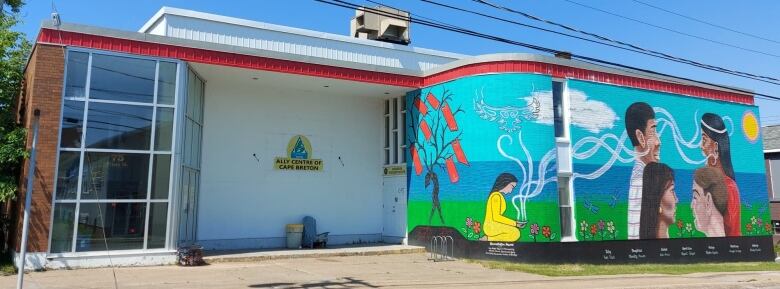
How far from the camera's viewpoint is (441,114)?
18.5 m

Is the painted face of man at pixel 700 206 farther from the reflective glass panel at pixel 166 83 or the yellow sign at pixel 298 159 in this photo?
the reflective glass panel at pixel 166 83

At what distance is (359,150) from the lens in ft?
68.8

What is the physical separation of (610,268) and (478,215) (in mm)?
3915

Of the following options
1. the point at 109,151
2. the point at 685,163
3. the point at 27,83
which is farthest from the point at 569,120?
the point at 27,83

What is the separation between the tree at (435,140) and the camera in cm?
1792

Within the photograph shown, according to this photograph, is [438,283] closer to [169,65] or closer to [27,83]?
[169,65]

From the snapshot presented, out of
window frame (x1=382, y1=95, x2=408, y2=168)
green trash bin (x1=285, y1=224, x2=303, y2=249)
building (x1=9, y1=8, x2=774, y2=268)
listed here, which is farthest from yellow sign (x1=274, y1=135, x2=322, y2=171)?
window frame (x1=382, y1=95, x2=408, y2=168)

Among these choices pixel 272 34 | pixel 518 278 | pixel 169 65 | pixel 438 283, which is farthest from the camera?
pixel 272 34

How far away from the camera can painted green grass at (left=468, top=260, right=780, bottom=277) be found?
49.3 feet

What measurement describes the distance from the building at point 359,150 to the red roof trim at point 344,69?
1.7 inches

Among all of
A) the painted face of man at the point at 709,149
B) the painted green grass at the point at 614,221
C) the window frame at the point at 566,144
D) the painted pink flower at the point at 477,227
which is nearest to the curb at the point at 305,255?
the painted pink flower at the point at 477,227

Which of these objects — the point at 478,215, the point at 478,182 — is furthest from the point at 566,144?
the point at 478,215

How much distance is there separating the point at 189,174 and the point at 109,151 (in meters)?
2.80

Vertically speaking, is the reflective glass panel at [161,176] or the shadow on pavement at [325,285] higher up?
the reflective glass panel at [161,176]
